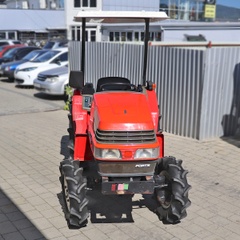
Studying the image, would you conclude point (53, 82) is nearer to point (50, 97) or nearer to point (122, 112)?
point (50, 97)

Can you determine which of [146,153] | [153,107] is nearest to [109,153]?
[146,153]

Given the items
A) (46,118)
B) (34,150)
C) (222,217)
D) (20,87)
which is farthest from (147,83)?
(20,87)

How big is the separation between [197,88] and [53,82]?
6317 millimetres

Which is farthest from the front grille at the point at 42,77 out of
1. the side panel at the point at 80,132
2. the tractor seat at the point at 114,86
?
the tractor seat at the point at 114,86

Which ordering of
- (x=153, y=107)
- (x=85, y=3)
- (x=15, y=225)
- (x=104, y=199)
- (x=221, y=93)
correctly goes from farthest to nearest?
1. (x=85, y=3)
2. (x=221, y=93)
3. (x=104, y=199)
4. (x=153, y=107)
5. (x=15, y=225)

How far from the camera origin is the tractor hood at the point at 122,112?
416 cm

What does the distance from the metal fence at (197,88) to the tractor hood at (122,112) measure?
353 cm

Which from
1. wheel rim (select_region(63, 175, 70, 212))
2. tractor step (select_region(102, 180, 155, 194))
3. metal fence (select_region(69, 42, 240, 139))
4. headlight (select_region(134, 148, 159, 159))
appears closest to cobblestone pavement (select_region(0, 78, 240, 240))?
wheel rim (select_region(63, 175, 70, 212))

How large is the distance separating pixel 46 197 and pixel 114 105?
5.97 ft

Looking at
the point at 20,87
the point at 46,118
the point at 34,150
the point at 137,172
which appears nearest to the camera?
the point at 137,172

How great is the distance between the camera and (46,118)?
34.1ft

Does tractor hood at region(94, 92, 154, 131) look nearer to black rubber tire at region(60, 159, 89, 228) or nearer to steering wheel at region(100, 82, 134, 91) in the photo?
steering wheel at region(100, 82, 134, 91)

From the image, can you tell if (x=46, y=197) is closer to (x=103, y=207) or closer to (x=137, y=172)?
(x=103, y=207)

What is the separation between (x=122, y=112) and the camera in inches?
170
